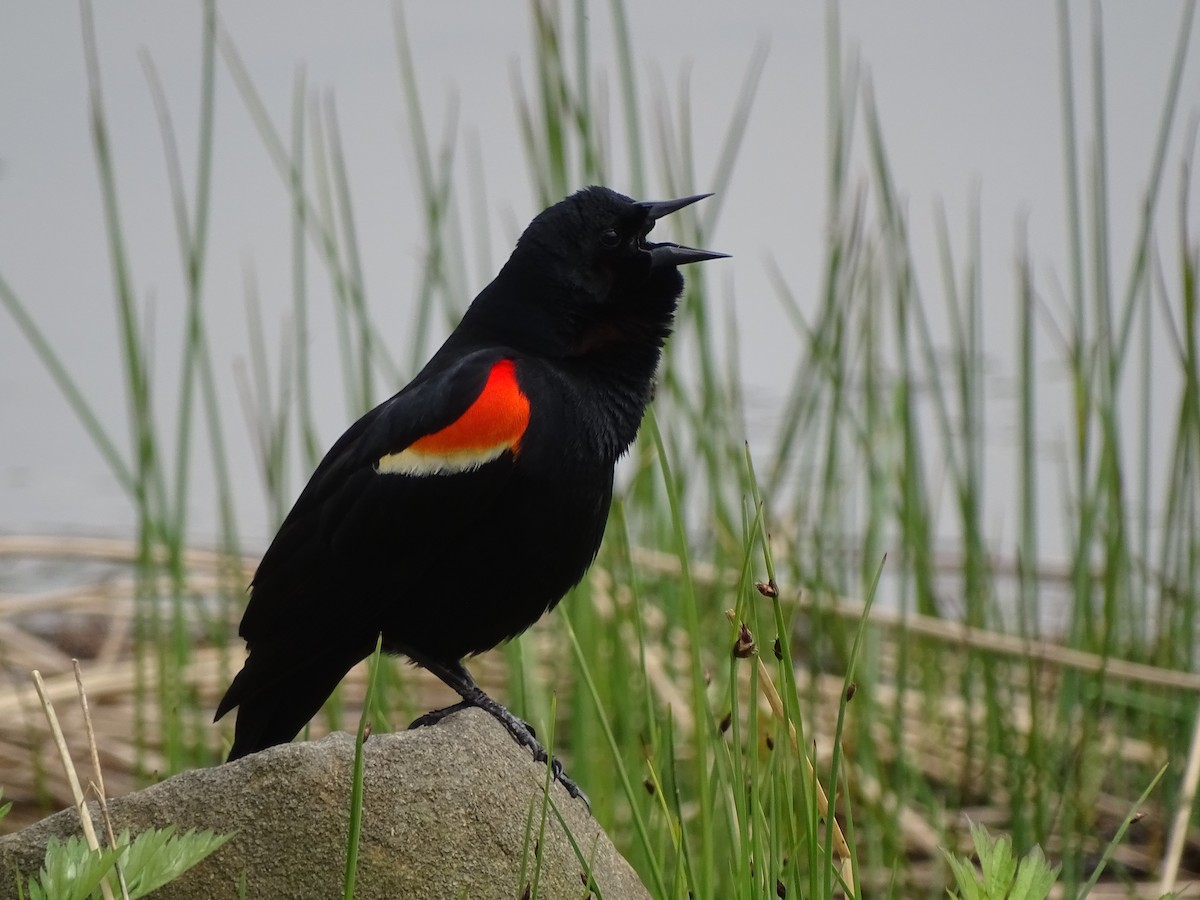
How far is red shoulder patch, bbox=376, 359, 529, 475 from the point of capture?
2.26 metres

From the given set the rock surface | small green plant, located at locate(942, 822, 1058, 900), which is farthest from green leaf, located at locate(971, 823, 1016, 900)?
the rock surface

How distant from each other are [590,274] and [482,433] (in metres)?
0.41

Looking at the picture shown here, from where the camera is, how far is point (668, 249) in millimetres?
2516

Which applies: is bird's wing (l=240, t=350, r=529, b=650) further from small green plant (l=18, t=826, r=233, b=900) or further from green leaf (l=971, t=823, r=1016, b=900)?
green leaf (l=971, t=823, r=1016, b=900)

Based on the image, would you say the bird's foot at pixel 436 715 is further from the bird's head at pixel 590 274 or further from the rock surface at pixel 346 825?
the bird's head at pixel 590 274

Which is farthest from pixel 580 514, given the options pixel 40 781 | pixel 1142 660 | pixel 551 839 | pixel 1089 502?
pixel 1142 660

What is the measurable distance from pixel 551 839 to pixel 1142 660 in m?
2.28

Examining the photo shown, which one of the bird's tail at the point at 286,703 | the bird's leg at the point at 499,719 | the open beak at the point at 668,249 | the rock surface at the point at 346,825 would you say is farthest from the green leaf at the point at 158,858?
the open beak at the point at 668,249

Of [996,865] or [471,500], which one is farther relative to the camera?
[471,500]

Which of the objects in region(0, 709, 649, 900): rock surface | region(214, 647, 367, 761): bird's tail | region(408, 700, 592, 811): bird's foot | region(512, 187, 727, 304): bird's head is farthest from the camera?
region(512, 187, 727, 304): bird's head

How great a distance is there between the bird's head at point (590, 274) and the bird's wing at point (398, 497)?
140mm

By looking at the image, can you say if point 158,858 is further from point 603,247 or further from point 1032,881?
point 603,247

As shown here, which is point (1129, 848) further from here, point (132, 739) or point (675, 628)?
point (132, 739)

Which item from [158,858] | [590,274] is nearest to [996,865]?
[158,858]
